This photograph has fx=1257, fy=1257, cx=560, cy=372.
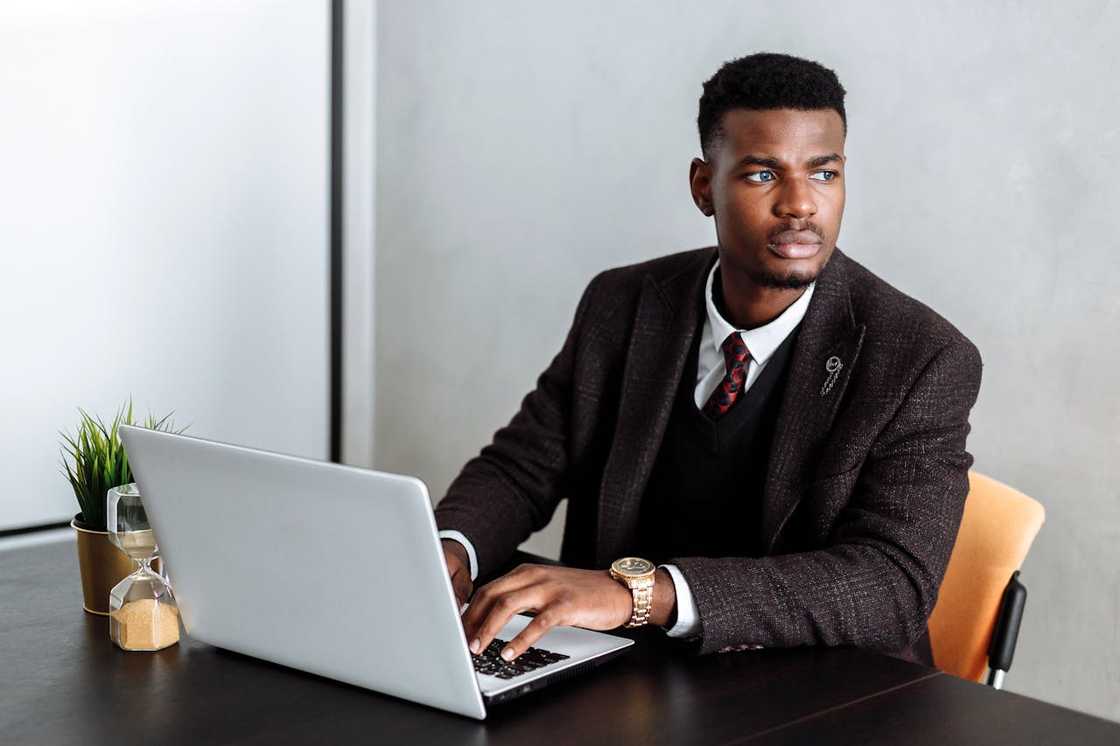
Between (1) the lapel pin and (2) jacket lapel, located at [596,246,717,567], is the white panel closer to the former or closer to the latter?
(2) jacket lapel, located at [596,246,717,567]

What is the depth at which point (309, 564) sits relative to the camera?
4.14ft

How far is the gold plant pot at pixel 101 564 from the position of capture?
4.96 ft

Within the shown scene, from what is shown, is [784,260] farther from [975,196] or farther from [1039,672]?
[1039,672]

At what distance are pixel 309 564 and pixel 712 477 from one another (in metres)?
0.79

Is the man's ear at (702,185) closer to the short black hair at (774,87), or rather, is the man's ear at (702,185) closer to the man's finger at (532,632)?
the short black hair at (774,87)

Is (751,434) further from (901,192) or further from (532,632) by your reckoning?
(901,192)

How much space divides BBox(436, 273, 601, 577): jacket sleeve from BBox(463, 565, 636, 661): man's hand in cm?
44

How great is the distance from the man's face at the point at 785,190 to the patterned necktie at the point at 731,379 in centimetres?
10

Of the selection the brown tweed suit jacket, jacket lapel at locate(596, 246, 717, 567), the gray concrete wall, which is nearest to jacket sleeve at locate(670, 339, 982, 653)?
the brown tweed suit jacket

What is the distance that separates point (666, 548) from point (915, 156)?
955 mm

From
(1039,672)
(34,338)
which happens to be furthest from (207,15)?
(1039,672)

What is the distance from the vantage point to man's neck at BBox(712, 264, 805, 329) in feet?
6.26

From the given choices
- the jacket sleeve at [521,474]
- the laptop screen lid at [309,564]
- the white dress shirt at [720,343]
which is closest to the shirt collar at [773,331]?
the white dress shirt at [720,343]

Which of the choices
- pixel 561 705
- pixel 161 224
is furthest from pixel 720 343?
pixel 161 224
